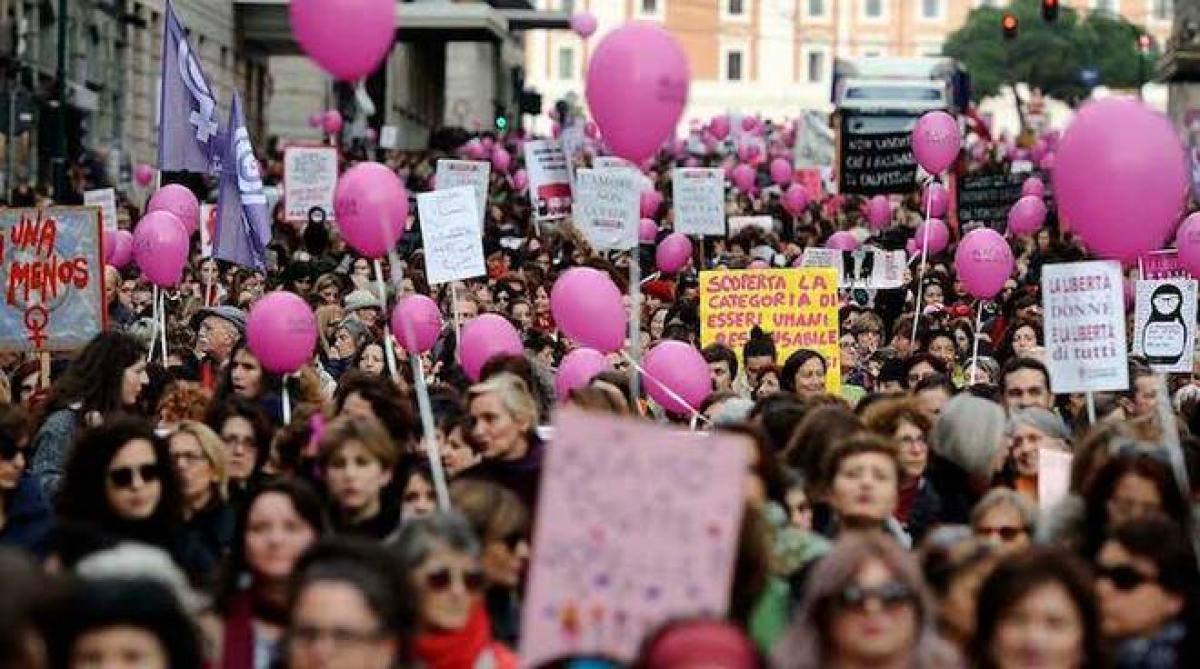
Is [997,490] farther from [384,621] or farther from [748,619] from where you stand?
[384,621]

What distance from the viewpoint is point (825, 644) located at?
614 centimetres

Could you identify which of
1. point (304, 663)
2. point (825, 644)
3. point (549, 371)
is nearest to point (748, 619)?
point (825, 644)

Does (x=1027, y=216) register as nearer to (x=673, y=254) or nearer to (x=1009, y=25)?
(x=673, y=254)

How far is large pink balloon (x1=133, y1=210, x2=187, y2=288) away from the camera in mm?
15250

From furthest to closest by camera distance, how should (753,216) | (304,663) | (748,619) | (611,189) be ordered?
(753,216)
(611,189)
(748,619)
(304,663)

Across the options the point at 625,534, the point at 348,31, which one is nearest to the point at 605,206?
the point at 348,31

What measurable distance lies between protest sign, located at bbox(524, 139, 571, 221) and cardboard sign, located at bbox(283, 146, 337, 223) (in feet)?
7.13

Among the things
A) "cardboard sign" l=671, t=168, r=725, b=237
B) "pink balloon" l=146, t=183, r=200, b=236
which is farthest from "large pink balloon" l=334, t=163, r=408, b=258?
"cardboard sign" l=671, t=168, r=725, b=237

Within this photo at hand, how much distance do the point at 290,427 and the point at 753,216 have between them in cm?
2191

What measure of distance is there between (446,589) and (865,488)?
169cm

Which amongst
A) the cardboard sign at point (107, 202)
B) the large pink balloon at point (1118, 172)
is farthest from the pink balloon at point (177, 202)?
the large pink balloon at point (1118, 172)

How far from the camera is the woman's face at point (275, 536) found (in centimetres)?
725

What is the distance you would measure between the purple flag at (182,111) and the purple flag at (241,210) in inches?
16.2

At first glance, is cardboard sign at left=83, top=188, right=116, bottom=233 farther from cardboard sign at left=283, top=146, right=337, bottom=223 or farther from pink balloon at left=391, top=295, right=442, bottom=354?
pink balloon at left=391, top=295, right=442, bottom=354
